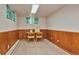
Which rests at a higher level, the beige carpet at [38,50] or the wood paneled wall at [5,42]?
the wood paneled wall at [5,42]

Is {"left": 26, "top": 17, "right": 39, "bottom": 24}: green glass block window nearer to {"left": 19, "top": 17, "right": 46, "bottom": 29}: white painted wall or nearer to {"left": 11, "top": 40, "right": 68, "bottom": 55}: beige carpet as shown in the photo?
{"left": 19, "top": 17, "right": 46, "bottom": 29}: white painted wall

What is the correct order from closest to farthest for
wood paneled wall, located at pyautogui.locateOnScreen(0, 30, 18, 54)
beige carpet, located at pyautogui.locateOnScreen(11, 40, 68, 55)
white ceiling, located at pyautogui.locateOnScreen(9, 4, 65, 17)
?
wood paneled wall, located at pyautogui.locateOnScreen(0, 30, 18, 54) < beige carpet, located at pyautogui.locateOnScreen(11, 40, 68, 55) < white ceiling, located at pyautogui.locateOnScreen(9, 4, 65, 17)

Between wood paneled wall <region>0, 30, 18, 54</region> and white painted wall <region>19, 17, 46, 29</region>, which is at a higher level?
white painted wall <region>19, 17, 46, 29</region>

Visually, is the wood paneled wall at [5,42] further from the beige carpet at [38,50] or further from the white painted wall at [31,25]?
the white painted wall at [31,25]

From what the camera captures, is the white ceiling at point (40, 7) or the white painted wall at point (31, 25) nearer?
the white ceiling at point (40, 7)

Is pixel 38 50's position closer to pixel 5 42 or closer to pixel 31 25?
pixel 5 42

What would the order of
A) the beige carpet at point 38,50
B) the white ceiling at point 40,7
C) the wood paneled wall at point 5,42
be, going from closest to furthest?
the wood paneled wall at point 5,42 < the beige carpet at point 38,50 < the white ceiling at point 40,7

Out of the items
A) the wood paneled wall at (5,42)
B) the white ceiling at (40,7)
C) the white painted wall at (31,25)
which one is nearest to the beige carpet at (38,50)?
the wood paneled wall at (5,42)

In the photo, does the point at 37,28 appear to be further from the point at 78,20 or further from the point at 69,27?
the point at 78,20

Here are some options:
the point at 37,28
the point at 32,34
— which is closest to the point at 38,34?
the point at 32,34

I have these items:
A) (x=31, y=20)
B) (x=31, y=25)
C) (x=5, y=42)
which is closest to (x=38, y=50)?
(x=5, y=42)

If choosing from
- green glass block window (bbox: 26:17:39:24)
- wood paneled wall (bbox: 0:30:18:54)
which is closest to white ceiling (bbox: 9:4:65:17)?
wood paneled wall (bbox: 0:30:18:54)

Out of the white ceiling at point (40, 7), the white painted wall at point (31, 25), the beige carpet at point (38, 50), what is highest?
the white ceiling at point (40, 7)
